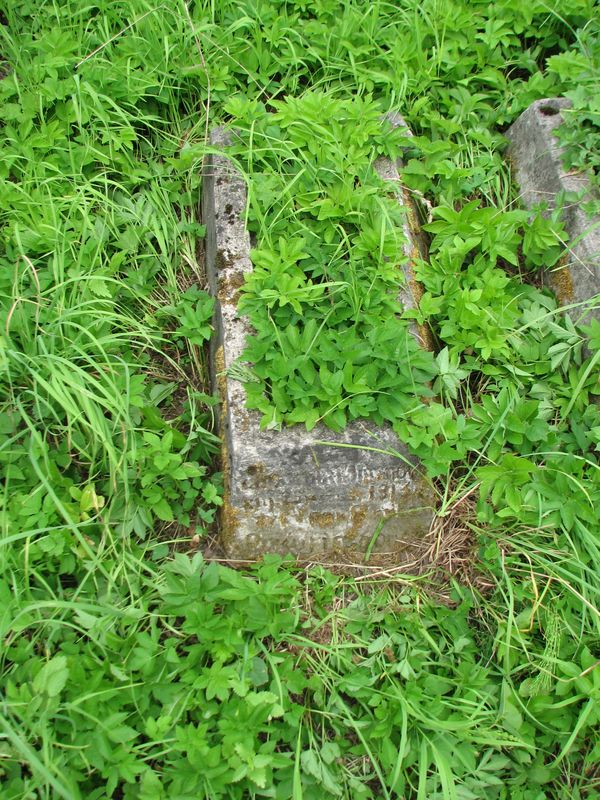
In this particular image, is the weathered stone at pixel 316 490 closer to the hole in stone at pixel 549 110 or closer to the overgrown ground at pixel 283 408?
the overgrown ground at pixel 283 408

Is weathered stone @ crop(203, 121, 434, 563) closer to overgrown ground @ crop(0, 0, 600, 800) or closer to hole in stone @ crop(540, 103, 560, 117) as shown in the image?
overgrown ground @ crop(0, 0, 600, 800)

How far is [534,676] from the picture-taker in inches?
77.8

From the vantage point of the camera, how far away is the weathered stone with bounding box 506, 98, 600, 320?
2.48 meters

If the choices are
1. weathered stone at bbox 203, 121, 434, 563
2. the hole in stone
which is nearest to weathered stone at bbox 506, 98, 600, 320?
the hole in stone

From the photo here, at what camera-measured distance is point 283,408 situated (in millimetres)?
2080

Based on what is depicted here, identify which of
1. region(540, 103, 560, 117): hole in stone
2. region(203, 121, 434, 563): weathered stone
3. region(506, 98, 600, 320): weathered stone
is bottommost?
region(203, 121, 434, 563): weathered stone

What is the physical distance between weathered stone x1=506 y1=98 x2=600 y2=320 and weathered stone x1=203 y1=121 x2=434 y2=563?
3.39 ft

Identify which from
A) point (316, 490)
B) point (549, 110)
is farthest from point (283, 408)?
point (549, 110)

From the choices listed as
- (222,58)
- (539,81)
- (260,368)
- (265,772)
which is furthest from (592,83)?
(265,772)

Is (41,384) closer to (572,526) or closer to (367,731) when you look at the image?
(367,731)

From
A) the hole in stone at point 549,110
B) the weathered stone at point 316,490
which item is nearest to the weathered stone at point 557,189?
the hole in stone at point 549,110

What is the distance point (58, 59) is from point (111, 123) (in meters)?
0.33

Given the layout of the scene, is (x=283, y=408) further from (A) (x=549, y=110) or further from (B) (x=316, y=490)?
(A) (x=549, y=110)

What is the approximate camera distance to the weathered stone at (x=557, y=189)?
248cm
